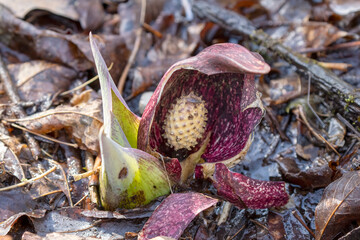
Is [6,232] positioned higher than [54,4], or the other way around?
[54,4]

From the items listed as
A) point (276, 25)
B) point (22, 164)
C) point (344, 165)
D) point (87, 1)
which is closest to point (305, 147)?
point (344, 165)

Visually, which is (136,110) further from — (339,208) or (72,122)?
(339,208)

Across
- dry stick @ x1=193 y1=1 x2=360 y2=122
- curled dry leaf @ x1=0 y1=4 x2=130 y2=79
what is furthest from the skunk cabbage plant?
curled dry leaf @ x1=0 y1=4 x2=130 y2=79

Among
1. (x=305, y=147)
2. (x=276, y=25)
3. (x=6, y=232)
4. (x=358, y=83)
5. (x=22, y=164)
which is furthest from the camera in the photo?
(x=276, y=25)

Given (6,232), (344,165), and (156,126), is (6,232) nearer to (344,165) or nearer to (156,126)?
(156,126)

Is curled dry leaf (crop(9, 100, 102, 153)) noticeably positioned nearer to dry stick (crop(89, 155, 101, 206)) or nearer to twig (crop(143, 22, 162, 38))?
dry stick (crop(89, 155, 101, 206))

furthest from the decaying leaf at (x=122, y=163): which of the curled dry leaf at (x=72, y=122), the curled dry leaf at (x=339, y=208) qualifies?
the curled dry leaf at (x=339, y=208)

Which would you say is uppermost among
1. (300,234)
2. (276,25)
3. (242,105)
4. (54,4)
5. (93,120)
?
(54,4)
